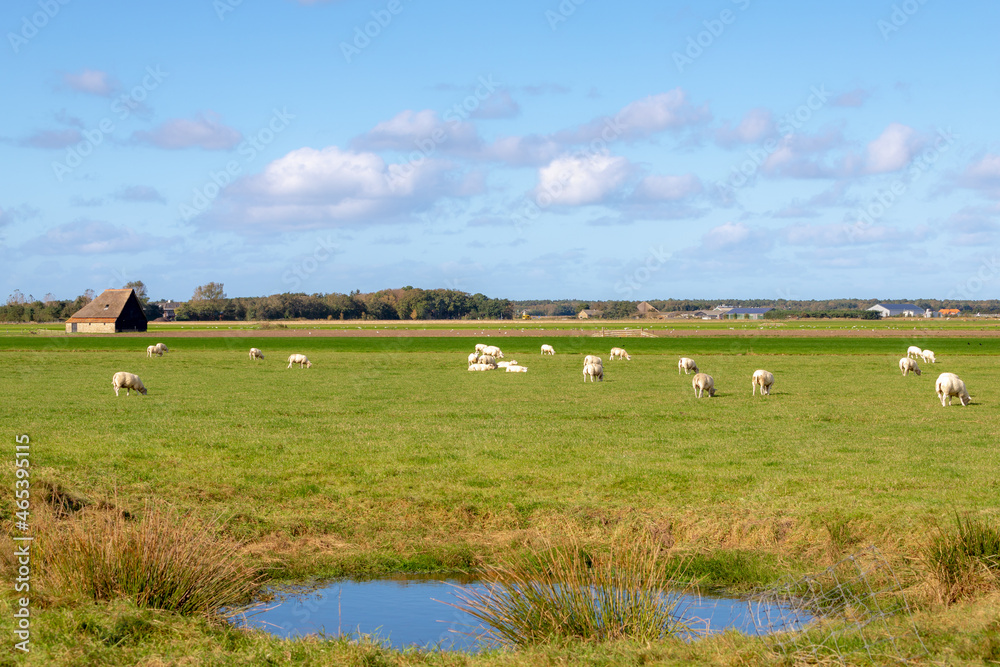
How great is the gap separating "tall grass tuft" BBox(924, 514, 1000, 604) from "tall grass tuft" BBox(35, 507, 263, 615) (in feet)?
30.0

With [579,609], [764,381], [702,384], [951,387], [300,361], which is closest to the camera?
[579,609]

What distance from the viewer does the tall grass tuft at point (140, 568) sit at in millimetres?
9828

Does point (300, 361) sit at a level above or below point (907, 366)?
above

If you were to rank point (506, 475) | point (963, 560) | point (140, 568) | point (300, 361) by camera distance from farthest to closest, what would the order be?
1. point (300, 361)
2. point (506, 475)
3. point (963, 560)
4. point (140, 568)

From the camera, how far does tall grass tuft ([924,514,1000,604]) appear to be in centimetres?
1084

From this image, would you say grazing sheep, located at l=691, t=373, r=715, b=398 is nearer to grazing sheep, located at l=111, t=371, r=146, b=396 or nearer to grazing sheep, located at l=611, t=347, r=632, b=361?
grazing sheep, located at l=111, t=371, r=146, b=396

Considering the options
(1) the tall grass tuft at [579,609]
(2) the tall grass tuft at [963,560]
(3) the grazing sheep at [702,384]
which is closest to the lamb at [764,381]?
(3) the grazing sheep at [702,384]

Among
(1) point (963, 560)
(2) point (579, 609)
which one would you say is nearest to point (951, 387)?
(1) point (963, 560)

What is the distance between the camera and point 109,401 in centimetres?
3219

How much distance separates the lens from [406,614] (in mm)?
11797

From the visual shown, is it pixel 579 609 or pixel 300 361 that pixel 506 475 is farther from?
pixel 300 361

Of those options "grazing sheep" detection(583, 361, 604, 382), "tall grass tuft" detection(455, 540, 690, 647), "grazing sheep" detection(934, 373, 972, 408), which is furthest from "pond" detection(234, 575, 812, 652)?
"grazing sheep" detection(583, 361, 604, 382)

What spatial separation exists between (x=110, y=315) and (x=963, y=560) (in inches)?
5161

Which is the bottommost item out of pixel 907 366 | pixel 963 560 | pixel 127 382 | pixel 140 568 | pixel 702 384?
pixel 963 560
